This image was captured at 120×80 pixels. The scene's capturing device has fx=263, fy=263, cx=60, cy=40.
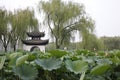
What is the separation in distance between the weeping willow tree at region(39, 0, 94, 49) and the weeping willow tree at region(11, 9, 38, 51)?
1364mm

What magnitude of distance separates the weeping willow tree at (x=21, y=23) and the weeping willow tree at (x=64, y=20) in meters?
1.36

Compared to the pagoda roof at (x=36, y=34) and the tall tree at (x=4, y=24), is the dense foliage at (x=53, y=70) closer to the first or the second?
the tall tree at (x=4, y=24)

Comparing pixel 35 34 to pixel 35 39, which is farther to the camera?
pixel 35 39

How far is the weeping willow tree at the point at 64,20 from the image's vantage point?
2467 centimetres

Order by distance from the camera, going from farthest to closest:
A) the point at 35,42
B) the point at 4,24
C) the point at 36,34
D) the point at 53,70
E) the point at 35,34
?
the point at 35,42 → the point at 36,34 → the point at 35,34 → the point at 4,24 → the point at 53,70

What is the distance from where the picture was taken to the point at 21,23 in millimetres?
24078

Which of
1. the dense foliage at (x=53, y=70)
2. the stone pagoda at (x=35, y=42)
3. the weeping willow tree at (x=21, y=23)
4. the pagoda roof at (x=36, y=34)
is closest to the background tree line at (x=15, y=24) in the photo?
the weeping willow tree at (x=21, y=23)

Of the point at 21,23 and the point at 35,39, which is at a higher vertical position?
the point at 21,23

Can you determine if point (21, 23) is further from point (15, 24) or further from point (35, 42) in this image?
point (35, 42)

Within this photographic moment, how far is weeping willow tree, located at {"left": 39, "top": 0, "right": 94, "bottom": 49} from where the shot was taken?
971 inches

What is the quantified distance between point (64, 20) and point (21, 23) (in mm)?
4001

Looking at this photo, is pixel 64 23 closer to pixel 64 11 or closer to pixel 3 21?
pixel 64 11

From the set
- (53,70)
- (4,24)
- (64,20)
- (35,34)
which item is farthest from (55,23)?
(53,70)

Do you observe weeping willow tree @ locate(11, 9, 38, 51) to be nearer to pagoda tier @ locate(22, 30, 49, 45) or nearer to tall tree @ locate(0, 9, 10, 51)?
tall tree @ locate(0, 9, 10, 51)
